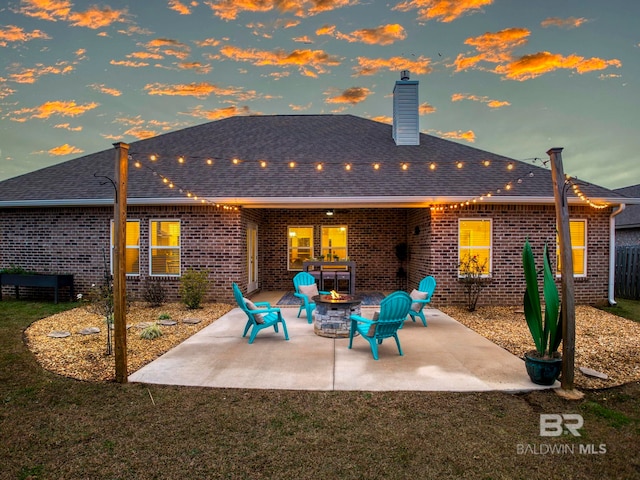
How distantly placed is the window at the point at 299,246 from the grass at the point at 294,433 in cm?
900

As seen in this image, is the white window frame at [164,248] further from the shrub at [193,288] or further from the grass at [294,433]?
the grass at [294,433]

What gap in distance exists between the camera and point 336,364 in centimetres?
521

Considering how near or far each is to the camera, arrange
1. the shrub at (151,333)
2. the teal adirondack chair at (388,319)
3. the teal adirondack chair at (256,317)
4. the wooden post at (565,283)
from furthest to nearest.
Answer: the shrub at (151,333) < the teal adirondack chair at (256,317) < the teal adirondack chair at (388,319) < the wooden post at (565,283)

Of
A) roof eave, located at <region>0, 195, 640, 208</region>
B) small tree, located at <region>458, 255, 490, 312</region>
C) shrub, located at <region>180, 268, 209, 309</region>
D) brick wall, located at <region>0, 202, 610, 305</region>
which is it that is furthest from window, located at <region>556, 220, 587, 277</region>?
shrub, located at <region>180, 268, 209, 309</region>

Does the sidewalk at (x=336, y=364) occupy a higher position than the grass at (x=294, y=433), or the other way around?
the grass at (x=294, y=433)

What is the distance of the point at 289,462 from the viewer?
2885 millimetres

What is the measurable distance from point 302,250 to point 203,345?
7359 millimetres

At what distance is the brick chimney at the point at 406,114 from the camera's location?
12.8 meters

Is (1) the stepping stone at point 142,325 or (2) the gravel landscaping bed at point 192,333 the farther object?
(1) the stepping stone at point 142,325

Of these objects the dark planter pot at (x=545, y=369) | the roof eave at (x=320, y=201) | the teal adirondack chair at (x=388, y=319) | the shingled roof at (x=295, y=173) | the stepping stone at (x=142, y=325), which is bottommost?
the stepping stone at (x=142, y=325)
